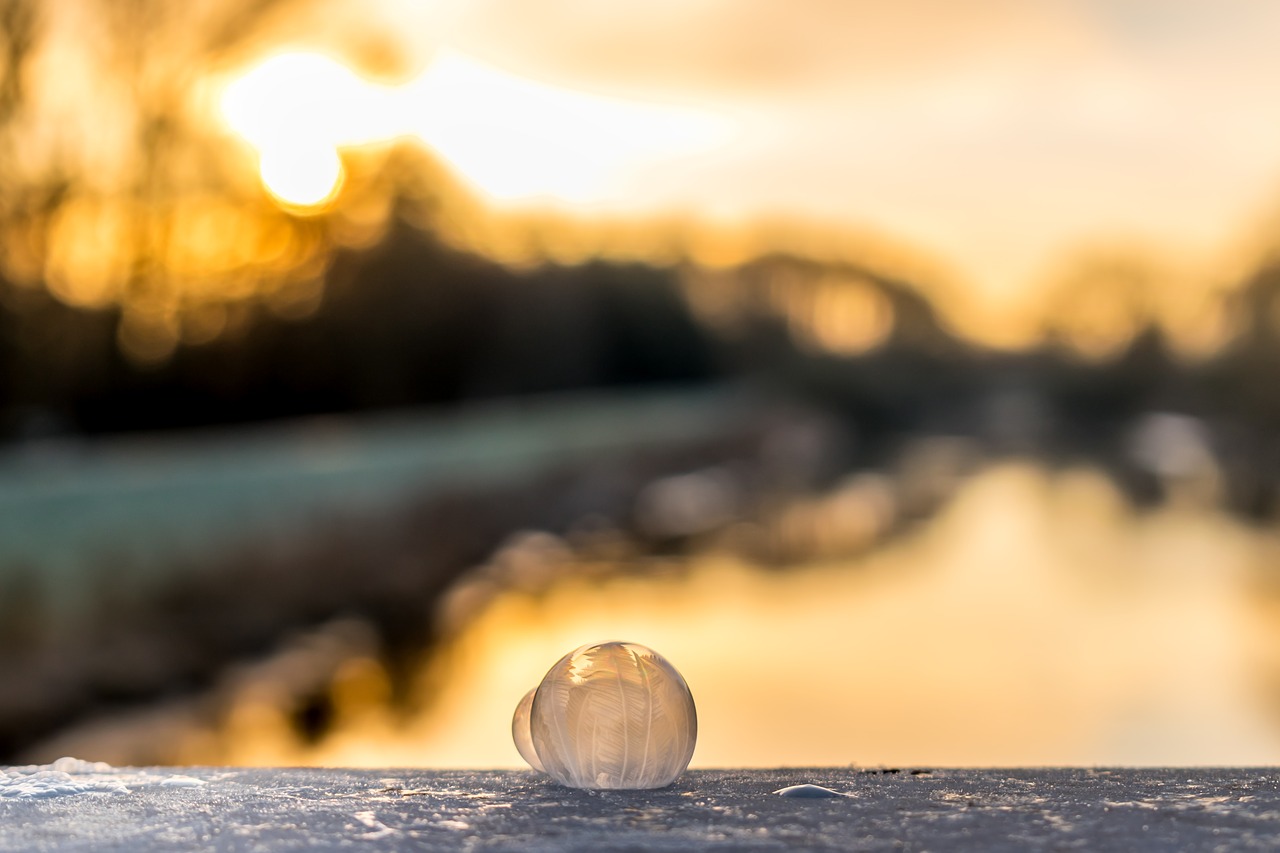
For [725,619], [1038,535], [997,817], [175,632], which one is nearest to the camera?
[997,817]

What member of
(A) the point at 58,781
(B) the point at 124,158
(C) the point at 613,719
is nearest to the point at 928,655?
(C) the point at 613,719

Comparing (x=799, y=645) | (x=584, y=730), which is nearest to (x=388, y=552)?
(x=799, y=645)

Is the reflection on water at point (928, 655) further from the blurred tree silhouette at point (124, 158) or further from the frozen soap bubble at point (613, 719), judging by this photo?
the blurred tree silhouette at point (124, 158)

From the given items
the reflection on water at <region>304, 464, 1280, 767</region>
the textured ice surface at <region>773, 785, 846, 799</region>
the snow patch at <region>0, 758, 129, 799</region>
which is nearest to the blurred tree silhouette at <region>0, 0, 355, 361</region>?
the reflection on water at <region>304, 464, 1280, 767</region>

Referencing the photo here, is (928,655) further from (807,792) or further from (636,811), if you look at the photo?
(636,811)

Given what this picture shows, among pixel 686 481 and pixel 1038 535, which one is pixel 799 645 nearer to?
pixel 1038 535

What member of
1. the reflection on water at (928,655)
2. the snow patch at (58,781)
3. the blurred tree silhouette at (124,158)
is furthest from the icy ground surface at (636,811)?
the blurred tree silhouette at (124,158)

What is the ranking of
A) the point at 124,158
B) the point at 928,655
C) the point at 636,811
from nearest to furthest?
the point at 636,811, the point at 928,655, the point at 124,158
